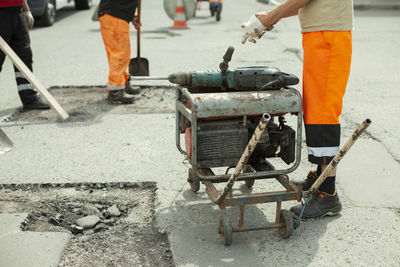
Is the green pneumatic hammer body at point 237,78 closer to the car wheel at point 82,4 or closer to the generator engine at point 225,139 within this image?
the generator engine at point 225,139

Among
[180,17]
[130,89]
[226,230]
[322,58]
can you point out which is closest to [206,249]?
[226,230]

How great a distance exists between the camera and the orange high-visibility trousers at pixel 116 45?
19.6 feet

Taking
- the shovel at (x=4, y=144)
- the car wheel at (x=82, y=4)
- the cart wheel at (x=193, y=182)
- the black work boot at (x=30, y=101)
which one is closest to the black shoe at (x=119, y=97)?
the black work boot at (x=30, y=101)

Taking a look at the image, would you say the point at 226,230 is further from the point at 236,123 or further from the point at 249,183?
the point at 249,183

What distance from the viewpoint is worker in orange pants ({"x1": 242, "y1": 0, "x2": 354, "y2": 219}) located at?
3.22 meters

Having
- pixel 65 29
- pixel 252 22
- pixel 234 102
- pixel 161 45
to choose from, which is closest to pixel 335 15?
pixel 252 22

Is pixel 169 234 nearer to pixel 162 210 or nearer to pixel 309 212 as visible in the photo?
pixel 162 210

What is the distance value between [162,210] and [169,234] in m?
0.33

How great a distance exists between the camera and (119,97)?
620 centimetres

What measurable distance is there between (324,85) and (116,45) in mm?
3352

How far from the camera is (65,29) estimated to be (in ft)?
40.1

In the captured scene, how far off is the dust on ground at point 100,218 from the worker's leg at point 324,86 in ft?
3.75

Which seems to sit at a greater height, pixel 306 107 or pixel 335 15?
pixel 335 15

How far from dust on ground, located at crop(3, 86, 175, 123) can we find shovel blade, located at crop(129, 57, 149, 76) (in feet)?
0.78
